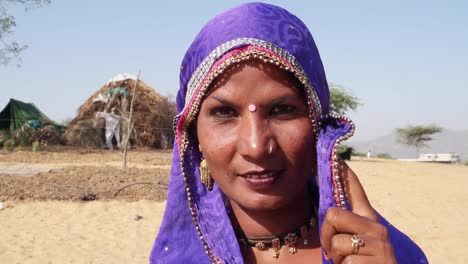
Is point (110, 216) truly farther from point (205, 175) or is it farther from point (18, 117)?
point (18, 117)

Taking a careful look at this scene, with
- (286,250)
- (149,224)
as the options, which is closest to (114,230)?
(149,224)

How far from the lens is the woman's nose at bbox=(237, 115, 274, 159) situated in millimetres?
1419

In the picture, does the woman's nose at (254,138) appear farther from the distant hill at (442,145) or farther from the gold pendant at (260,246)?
the distant hill at (442,145)

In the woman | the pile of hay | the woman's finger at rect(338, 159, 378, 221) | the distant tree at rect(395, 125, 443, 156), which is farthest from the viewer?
the distant tree at rect(395, 125, 443, 156)

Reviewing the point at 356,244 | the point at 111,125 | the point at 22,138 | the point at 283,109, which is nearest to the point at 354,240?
the point at 356,244

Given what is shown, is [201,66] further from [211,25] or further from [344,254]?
[344,254]

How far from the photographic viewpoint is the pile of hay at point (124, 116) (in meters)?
22.3

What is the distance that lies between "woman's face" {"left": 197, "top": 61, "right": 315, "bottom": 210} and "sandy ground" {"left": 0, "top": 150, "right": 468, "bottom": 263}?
16.6 ft

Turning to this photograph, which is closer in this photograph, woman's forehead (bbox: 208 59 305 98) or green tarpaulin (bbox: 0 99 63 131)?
woman's forehead (bbox: 208 59 305 98)

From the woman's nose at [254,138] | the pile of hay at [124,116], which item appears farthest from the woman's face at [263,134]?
the pile of hay at [124,116]

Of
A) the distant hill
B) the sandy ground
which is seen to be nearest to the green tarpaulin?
the sandy ground

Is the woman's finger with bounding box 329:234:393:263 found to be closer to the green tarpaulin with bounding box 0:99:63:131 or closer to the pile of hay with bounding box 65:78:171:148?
the pile of hay with bounding box 65:78:171:148

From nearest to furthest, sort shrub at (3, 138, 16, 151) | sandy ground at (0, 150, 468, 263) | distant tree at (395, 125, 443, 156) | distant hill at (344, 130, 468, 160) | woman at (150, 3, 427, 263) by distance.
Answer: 1. woman at (150, 3, 427, 263)
2. sandy ground at (0, 150, 468, 263)
3. shrub at (3, 138, 16, 151)
4. distant tree at (395, 125, 443, 156)
5. distant hill at (344, 130, 468, 160)

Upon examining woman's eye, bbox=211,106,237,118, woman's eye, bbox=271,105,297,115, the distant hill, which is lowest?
the distant hill
